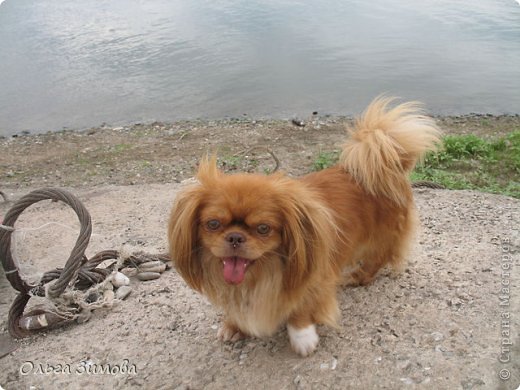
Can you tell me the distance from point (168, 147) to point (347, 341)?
5.59 meters

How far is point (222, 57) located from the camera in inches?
448

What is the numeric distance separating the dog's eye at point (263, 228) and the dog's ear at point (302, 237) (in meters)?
0.10

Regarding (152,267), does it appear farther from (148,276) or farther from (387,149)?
(387,149)

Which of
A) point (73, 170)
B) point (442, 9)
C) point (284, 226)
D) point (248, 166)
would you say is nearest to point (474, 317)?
point (284, 226)

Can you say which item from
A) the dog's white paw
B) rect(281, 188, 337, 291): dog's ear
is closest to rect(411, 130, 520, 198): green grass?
the dog's white paw

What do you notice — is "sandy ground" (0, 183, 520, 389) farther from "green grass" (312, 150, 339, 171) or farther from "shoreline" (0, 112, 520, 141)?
"shoreline" (0, 112, 520, 141)

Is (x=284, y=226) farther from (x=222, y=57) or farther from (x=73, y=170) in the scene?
(x=222, y=57)

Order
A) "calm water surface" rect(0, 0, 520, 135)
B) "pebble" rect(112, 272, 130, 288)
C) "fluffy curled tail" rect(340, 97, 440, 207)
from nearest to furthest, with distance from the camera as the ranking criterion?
"fluffy curled tail" rect(340, 97, 440, 207) → "pebble" rect(112, 272, 130, 288) → "calm water surface" rect(0, 0, 520, 135)

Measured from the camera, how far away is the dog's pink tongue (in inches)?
90.4

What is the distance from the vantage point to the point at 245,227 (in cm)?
225

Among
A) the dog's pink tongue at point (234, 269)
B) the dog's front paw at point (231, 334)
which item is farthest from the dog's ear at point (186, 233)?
the dog's front paw at point (231, 334)

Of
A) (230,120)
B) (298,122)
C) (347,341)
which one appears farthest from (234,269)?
(230,120)

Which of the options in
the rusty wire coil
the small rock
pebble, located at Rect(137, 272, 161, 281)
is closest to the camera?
the rusty wire coil

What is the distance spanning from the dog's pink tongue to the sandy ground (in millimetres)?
646
